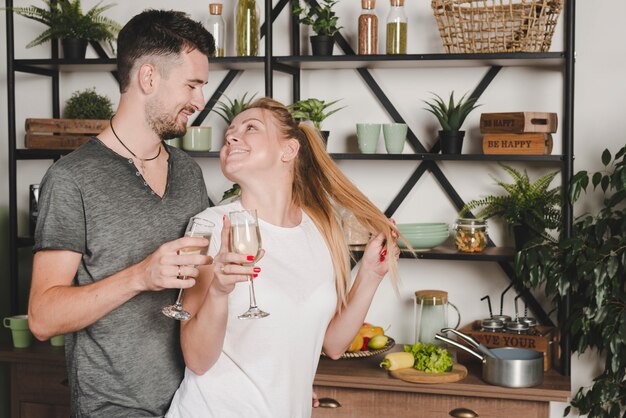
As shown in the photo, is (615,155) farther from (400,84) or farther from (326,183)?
(326,183)

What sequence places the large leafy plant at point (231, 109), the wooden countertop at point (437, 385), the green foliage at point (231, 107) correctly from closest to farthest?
1. the wooden countertop at point (437, 385)
2. the large leafy plant at point (231, 109)
3. the green foliage at point (231, 107)

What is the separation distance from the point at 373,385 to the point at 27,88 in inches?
86.9

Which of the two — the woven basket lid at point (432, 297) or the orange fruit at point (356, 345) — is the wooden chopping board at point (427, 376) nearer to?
the orange fruit at point (356, 345)

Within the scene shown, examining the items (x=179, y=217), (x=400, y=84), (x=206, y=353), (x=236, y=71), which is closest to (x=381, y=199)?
(x=400, y=84)

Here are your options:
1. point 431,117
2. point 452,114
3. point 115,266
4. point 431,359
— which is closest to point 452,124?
point 452,114

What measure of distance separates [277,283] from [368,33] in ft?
5.21

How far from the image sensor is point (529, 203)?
3232 mm

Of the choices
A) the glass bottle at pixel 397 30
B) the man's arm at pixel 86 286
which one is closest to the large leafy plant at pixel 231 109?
the glass bottle at pixel 397 30

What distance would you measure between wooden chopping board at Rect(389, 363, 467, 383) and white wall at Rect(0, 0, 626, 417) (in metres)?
0.54

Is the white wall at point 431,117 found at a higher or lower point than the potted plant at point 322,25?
lower

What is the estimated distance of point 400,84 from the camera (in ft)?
11.6

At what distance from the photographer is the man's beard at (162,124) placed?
2.09m

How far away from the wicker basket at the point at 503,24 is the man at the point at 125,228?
1284 mm

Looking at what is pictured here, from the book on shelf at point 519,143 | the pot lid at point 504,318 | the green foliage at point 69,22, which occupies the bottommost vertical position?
the pot lid at point 504,318
